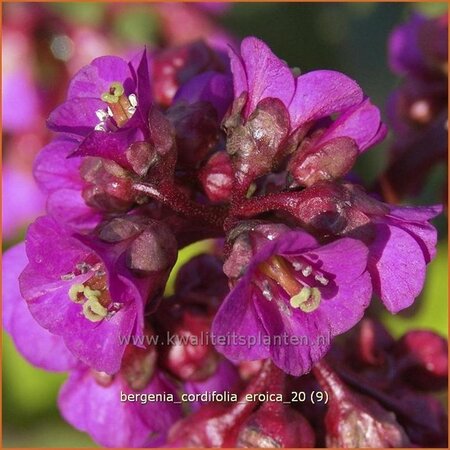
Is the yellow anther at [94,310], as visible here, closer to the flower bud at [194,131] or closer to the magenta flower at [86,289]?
the magenta flower at [86,289]

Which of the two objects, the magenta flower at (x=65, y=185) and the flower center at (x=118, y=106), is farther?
the magenta flower at (x=65, y=185)

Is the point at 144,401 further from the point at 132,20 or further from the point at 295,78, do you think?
the point at 132,20

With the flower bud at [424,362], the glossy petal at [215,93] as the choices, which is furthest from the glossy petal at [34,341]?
the flower bud at [424,362]

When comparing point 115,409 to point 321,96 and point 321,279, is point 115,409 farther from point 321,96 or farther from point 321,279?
point 321,96

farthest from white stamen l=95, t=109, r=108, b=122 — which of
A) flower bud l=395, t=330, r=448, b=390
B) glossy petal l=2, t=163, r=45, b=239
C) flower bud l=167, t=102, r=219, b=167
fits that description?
glossy petal l=2, t=163, r=45, b=239

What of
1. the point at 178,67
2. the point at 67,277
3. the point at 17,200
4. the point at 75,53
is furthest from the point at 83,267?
the point at 17,200

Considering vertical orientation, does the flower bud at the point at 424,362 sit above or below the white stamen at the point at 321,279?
below

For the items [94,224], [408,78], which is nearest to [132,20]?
[408,78]
